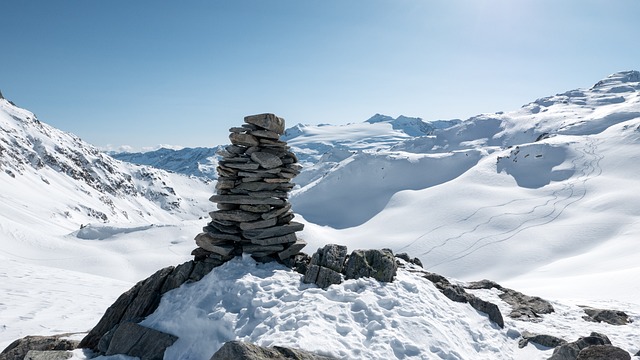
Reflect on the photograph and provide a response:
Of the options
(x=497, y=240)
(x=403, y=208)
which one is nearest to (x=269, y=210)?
(x=497, y=240)

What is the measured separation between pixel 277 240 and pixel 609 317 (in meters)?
13.4

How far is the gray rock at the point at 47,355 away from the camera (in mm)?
10859

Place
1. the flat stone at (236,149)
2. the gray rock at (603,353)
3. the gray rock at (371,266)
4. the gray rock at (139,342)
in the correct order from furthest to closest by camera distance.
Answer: the flat stone at (236,149) → the gray rock at (371,266) → the gray rock at (139,342) → the gray rock at (603,353)

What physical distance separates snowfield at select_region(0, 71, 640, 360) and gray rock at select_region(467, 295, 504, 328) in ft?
1.10

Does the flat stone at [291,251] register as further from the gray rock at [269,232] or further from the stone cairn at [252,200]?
the gray rock at [269,232]

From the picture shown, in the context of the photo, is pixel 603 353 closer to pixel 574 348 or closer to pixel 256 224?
pixel 574 348

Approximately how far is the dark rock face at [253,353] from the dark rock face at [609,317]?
12.9 m

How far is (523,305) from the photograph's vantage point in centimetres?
1738

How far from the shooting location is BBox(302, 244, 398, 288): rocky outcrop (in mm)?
13468

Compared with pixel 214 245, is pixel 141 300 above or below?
below

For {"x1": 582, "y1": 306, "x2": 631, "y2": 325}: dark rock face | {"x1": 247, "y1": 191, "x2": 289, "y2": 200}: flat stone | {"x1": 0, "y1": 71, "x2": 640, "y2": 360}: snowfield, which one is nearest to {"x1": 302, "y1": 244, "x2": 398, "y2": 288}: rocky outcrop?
{"x1": 0, "y1": 71, "x2": 640, "y2": 360}: snowfield

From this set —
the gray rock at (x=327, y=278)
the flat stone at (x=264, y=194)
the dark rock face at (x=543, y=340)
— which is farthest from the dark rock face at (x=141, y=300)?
the dark rock face at (x=543, y=340)

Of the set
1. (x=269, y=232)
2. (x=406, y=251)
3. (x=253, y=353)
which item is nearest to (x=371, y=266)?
(x=269, y=232)

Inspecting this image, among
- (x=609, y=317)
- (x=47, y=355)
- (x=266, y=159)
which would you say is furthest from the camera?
(x=609, y=317)
